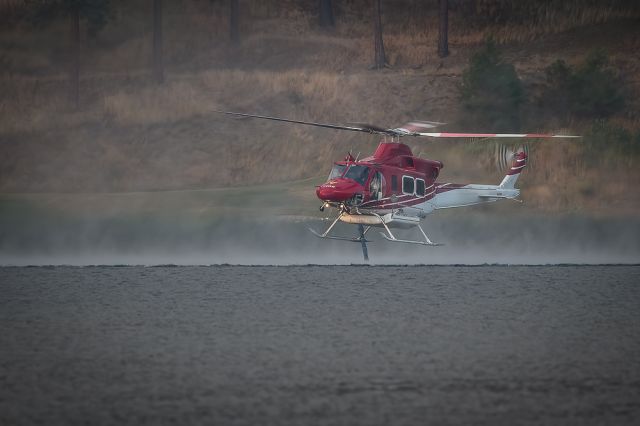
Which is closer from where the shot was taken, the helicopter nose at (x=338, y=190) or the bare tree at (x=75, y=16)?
the helicopter nose at (x=338, y=190)

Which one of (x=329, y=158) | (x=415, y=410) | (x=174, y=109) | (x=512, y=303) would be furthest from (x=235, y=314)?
(x=174, y=109)

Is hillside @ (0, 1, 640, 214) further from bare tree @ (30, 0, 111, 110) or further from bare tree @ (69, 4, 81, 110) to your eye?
bare tree @ (30, 0, 111, 110)

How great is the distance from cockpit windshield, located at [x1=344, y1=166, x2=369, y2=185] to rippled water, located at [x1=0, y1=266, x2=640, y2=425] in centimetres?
301

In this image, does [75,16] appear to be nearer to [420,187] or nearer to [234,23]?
[234,23]

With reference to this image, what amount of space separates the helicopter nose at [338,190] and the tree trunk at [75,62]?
1155 inches

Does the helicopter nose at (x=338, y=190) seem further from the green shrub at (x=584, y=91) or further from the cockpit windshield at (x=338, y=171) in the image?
the green shrub at (x=584, y=91)

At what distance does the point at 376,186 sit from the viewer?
86.9 ft

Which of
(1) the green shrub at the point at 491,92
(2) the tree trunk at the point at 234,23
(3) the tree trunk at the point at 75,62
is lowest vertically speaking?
(1) the green shrub at the point at 491,92

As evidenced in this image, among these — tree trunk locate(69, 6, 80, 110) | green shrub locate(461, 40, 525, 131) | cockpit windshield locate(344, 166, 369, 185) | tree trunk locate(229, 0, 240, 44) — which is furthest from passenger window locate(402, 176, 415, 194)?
tree trunk locate(229, 0, 240, 44)

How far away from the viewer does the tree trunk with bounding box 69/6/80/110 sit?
52.3 meters

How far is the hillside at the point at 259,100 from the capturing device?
4362cm

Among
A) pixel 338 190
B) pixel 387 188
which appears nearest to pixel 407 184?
pixel 387 188

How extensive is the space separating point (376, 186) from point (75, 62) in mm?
30294

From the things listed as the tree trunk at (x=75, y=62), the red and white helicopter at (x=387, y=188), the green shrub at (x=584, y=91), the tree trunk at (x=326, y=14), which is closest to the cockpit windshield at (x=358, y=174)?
the red and white helicopter at (x=387, y=188)
